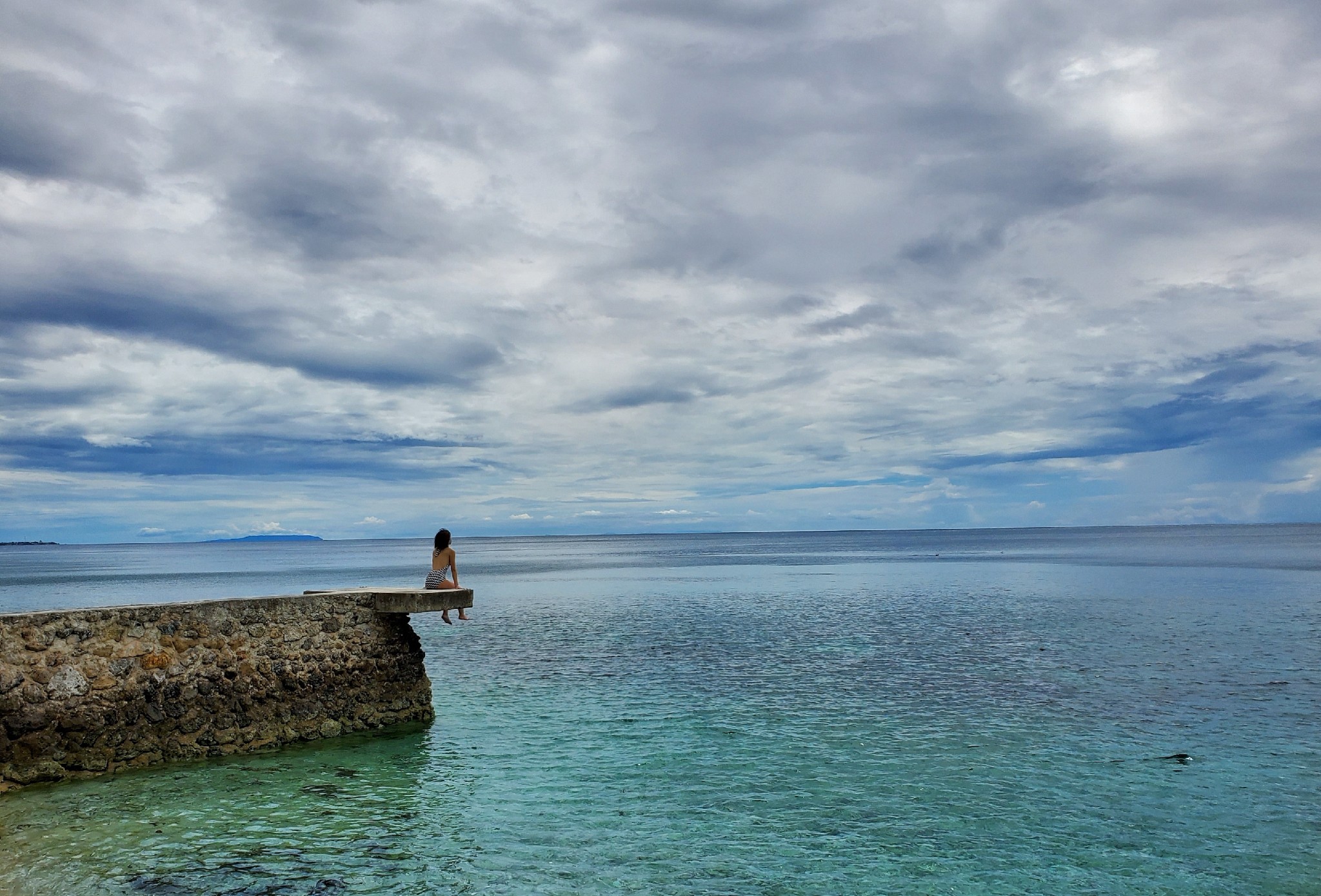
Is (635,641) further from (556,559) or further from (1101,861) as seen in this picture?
(556,559)

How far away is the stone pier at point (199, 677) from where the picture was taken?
39.5 ft

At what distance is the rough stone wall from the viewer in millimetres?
12016

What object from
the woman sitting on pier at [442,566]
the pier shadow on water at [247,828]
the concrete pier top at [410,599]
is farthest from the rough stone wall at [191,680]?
the woman sitting on pier at [442,566]

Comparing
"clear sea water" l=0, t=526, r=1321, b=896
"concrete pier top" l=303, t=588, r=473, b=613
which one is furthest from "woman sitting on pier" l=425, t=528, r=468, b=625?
"clear sea water" l=0, t=526, r=1321, b=896

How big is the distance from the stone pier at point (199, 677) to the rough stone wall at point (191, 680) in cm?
2

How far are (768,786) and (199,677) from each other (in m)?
9.25

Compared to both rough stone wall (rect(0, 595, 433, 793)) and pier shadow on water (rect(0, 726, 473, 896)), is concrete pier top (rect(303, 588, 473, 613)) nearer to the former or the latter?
rough stone wall (rect(0, 595, 433, 793))

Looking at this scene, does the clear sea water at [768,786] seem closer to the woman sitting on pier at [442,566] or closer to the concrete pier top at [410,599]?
the concrete pier top at [410,599]

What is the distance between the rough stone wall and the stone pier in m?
0.02

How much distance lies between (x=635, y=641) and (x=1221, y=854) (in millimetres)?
21129

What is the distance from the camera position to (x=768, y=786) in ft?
41.7

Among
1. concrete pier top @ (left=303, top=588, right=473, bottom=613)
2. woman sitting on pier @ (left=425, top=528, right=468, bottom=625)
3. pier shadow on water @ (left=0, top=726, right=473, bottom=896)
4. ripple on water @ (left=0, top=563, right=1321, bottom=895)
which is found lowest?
ripple on water @ (left=0, top=563, right=1321, bottom=895)

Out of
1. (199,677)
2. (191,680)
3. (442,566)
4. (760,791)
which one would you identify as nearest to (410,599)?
(442,566)

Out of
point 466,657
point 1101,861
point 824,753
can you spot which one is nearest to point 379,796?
point 824,753
